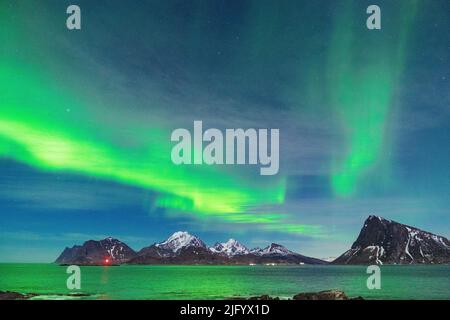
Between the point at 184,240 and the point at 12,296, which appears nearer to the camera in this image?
the point at 12,296

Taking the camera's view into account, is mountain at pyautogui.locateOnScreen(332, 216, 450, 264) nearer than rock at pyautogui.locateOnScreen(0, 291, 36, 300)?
No

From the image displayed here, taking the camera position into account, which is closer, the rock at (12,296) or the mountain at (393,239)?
the rock at (12,296)

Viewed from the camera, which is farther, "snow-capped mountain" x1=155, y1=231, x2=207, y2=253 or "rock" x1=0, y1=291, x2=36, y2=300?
"snow-capped mountain" x1=155, y1=231, x2=207, y2=253

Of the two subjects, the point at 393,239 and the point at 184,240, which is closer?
the point at 184,240

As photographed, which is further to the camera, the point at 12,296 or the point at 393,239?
the point at 393,239

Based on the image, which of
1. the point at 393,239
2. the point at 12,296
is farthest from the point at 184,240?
the point at 393,239

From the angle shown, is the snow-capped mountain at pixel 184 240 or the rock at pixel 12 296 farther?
the snow-capped mountain at pixel 184 240

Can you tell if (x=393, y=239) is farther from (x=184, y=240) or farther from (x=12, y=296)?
(x=12, y=296)

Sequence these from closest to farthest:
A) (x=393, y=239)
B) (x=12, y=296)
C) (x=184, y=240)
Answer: (x=12, y=296) < (x=184, y=240) < (x=393, y=239)

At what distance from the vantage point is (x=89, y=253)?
28.8 m

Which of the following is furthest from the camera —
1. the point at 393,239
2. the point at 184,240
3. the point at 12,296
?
the point at 393,239
